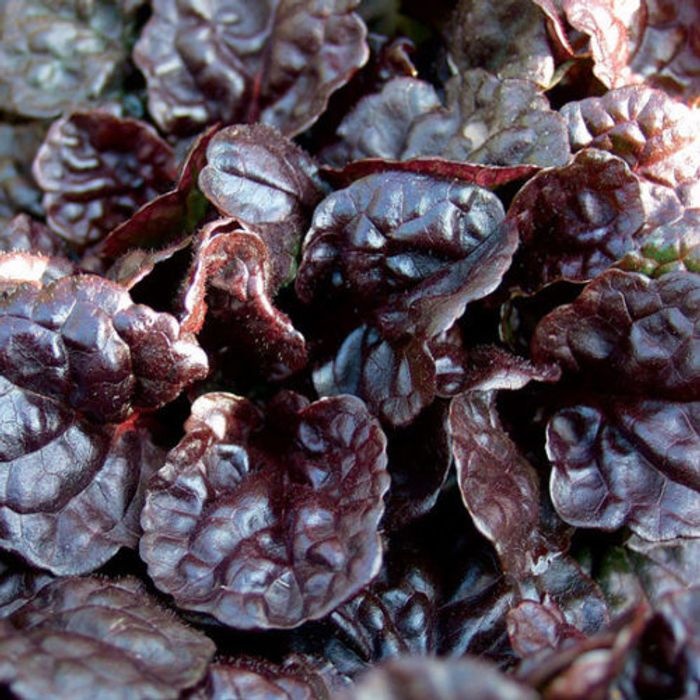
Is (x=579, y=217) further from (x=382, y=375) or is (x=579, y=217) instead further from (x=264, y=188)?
(x=264, y=188)

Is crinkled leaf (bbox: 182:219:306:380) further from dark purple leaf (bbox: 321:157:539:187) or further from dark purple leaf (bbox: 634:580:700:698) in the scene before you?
dark purple leaf (bbox: 634:580:700:698)

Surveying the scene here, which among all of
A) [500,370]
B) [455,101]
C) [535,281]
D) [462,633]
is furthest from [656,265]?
[462,633]

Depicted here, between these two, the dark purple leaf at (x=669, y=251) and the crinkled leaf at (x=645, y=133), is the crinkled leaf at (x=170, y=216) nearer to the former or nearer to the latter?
the crinkled leaf at (x=645, y=133)

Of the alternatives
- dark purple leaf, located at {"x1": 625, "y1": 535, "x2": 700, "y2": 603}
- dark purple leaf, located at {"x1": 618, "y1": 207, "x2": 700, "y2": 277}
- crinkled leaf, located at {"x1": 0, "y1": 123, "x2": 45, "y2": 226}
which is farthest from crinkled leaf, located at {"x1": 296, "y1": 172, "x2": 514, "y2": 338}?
crinkled leaf, located at {"x1": 0, "y1": 123, "x2": 45, "y2": 226}

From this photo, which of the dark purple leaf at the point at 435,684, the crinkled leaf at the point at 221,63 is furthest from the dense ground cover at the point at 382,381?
the dark purple leaf at the point at 435,684

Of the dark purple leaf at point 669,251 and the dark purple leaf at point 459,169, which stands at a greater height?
the dark purple leaf at point 459,169

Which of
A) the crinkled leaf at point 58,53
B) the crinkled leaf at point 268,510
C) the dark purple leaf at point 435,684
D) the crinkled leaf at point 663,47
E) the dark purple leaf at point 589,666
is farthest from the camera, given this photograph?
the crinkled leaf at point 58,53

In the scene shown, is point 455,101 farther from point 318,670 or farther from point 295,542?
point 318,670
